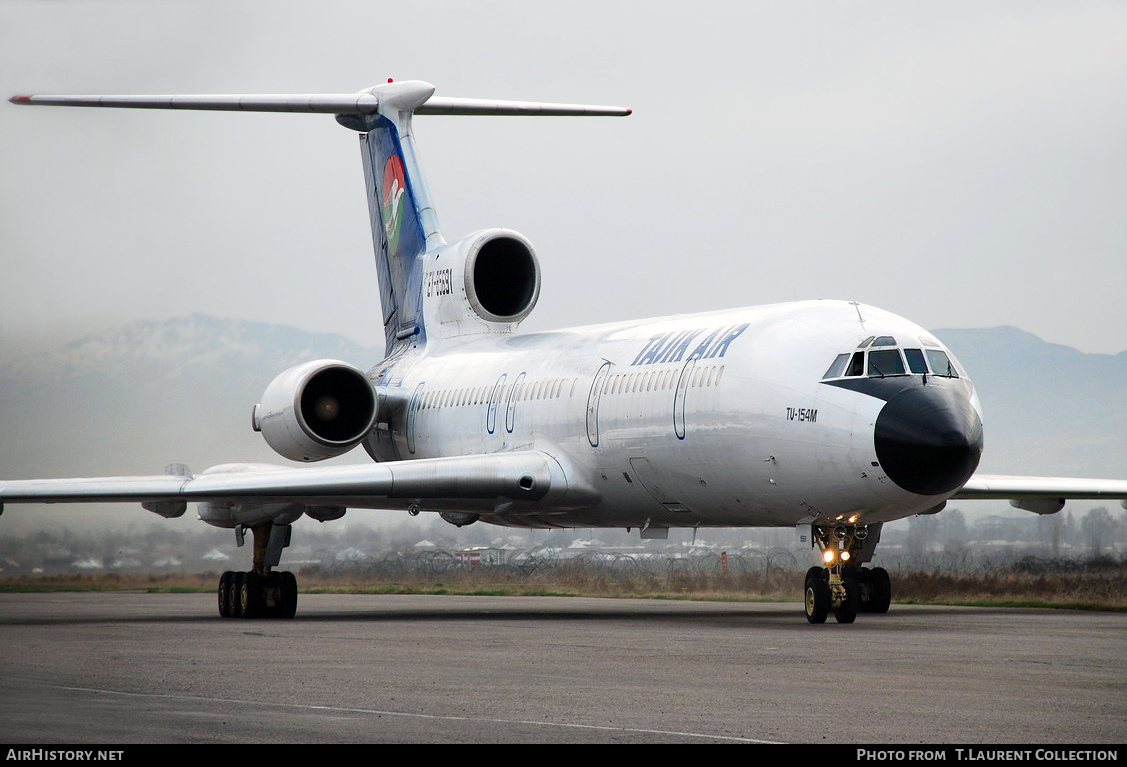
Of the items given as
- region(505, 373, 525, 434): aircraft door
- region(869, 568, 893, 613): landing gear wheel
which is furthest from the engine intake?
region(869, 568, 893, 613): landing gear wheel

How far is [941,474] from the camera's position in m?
16.6

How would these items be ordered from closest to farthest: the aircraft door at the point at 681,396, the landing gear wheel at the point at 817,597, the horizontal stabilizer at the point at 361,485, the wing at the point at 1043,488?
1. the landing gear wheel at the point at 817,597
2. the aircraft door at the point at 681,396
3. the horizontal stabilizer at the point at 361,485
4. the wing at the point at 1043,488

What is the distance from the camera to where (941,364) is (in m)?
17.8

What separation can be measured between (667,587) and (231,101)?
11827 millimetres

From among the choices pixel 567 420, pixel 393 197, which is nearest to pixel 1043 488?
pixel 567 420

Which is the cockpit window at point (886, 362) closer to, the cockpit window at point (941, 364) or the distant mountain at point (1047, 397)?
the cockpit window at point (941, 364)

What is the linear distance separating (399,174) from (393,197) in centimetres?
49

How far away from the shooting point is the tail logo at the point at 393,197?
3077 cm

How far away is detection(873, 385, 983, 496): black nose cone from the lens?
16.5m

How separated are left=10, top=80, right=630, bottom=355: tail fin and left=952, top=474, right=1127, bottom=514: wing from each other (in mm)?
11556

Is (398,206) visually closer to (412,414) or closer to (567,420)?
(412,414)

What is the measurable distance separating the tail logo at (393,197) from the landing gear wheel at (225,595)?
31.2 feet

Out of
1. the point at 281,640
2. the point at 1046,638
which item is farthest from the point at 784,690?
the point at 281,640

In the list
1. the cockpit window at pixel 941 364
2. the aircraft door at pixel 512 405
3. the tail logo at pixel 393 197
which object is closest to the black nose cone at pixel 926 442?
the cockpit window at pixel 941 364
